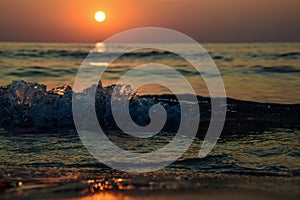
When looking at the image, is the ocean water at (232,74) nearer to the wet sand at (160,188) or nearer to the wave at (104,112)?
the wave at (104,112)

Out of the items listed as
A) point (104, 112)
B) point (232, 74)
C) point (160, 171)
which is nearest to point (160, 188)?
point (160, 171)

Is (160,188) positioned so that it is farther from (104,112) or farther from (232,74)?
(232,74)

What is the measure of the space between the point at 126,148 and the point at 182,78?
9.27 meters

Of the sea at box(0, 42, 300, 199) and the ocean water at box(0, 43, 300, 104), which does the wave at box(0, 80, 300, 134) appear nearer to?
the sea at box(0, 42, 300, 199)

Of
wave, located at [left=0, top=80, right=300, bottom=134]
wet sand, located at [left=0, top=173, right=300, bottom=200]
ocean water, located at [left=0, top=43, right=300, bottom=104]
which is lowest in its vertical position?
wet sand, located at [left=0, top=173, right=300, bottom=200]

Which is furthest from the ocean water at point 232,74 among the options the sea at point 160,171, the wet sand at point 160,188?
the wet sand at point 160,188

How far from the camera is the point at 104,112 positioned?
27.1 ft

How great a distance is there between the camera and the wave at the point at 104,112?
24.6 feet

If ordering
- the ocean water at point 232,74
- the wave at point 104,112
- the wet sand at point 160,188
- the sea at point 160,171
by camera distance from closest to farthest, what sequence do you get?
the wet sand at point 160,188
the sea at point 160,171
the wave at point 104,112
the ocean water at point 232,74

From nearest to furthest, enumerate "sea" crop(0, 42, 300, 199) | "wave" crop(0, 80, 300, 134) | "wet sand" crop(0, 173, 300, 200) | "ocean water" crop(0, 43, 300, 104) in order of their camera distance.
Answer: "wet sand" crop(0, 173, 300, 200)
"sea" crop(0, 42, 300, 199)
"wave" crop(0, 80, 300, 134)
"ocean water" crop(0, 43, 300, 104)

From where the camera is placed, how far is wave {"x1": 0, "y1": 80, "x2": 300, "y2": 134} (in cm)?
750

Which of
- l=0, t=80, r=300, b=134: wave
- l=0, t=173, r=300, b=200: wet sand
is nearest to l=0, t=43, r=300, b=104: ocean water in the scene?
l=0, t=80, r=300, b=134: wave

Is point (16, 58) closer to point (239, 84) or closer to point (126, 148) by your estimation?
point (239, 84)

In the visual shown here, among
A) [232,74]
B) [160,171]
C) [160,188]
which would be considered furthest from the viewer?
[232,74]
